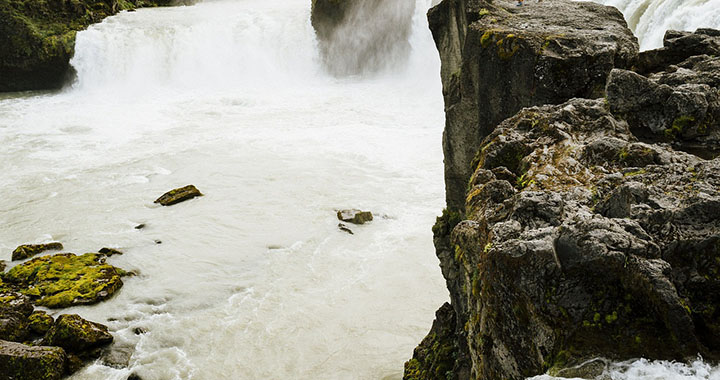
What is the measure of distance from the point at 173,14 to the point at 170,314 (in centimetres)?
3224

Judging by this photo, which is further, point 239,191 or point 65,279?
point 239,191

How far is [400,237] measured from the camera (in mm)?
14000

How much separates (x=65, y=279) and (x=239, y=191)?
634cm

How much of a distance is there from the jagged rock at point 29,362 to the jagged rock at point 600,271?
7.54m

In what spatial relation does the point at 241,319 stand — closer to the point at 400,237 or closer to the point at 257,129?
the point at 400,237

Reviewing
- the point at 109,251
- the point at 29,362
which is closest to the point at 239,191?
the point at 109,251

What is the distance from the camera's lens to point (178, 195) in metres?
16.4

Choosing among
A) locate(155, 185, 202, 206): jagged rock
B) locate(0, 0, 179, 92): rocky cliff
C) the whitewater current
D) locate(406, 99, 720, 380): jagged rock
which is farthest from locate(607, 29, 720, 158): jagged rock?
locate(0, 0, 179, 92): rocky cliff

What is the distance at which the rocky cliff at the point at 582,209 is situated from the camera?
317 centimetres

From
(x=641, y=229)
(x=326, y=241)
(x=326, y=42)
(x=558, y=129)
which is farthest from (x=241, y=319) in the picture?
(x=326, y=42)

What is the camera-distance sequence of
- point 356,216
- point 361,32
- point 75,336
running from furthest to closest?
point 361,32
point 356,216
point 75,336

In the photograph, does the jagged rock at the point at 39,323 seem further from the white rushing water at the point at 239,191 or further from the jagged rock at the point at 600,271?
the jagged rock at the point at 600,271

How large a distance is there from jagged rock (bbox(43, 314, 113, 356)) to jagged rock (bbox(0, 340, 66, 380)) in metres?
0.36

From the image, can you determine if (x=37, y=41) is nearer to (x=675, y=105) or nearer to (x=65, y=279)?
(x=65, y=279)
